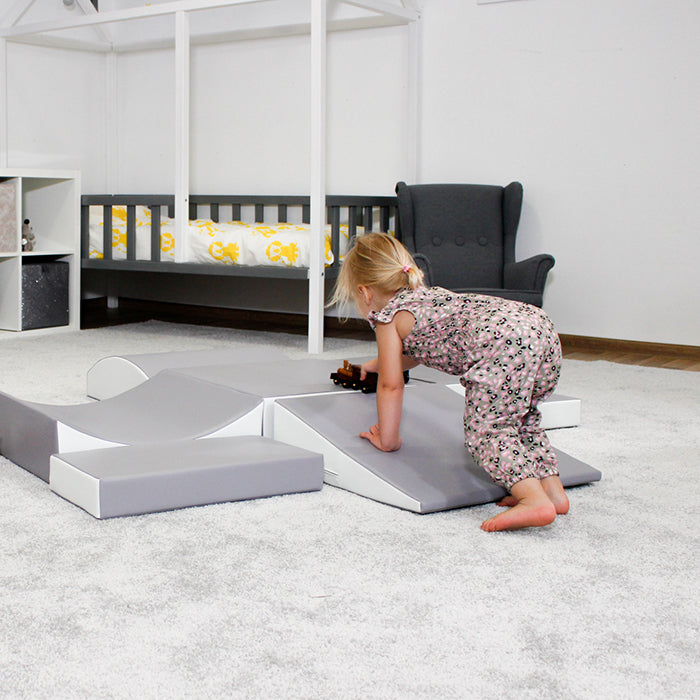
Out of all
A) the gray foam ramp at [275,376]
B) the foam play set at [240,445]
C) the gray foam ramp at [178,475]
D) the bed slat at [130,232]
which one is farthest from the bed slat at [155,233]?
the gray foam ramp at [178,475]

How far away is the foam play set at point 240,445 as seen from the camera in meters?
1.86

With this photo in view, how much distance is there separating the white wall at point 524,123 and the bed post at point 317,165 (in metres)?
0.92

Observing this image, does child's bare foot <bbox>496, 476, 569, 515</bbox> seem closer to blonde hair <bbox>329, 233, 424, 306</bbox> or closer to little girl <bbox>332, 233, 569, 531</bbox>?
little girl <bbox>332, 233, 569, 531</bbox>

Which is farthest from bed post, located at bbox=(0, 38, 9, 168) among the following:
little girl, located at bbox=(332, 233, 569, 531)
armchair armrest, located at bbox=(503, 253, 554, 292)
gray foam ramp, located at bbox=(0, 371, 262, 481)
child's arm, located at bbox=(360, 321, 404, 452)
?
child's arm, located at bbox=(360, 321, 404, 452)

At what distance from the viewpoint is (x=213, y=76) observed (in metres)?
5.36

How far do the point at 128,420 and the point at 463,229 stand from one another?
8.09ft

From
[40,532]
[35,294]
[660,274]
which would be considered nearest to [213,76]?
A: [35,294]

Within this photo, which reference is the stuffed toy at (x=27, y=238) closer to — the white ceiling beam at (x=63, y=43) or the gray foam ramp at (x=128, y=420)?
the white ceiling beam at (x=63, y=43)

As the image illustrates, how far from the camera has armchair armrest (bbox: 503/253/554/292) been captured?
3998 millimetres

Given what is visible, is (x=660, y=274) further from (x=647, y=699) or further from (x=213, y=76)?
(x=647, y=699)

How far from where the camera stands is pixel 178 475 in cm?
184

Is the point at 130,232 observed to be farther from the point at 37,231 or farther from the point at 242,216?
the point at 242,216

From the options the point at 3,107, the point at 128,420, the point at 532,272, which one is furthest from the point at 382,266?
the point at 3,107

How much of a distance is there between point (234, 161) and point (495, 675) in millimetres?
4451
